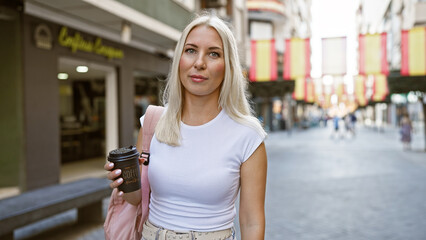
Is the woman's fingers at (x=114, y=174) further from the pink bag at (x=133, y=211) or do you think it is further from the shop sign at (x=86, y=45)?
the shop sign at (x=86, y=45)

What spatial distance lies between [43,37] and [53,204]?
4.88m

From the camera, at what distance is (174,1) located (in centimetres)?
1287

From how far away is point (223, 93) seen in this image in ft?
6.40

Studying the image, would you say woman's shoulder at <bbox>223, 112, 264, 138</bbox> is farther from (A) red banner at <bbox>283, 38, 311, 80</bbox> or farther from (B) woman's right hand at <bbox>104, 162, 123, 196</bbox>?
(A) red banner at <bbox>283, 38, 311, 80</bbox>

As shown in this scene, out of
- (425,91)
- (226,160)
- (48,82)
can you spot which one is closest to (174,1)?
(48,82)

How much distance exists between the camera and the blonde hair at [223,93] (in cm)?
192

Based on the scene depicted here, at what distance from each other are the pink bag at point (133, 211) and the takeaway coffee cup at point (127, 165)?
0.15 meters

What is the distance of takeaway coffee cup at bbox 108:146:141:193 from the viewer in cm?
190

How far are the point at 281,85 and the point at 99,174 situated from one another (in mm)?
10256

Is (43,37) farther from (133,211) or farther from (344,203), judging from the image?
(133,211)

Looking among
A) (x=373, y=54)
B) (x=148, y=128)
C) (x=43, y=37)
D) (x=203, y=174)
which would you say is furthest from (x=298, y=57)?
(x=203, y=174)

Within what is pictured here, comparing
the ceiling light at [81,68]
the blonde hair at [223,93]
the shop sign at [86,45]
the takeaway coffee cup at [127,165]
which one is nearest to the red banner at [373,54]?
the shop sign at [86,45]

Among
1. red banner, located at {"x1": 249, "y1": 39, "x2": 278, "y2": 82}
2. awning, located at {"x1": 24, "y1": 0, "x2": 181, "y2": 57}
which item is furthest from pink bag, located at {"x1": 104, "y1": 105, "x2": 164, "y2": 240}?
red banner, located at {"x1": 249, "y1": 39, "x2": 278, "y2": 82}

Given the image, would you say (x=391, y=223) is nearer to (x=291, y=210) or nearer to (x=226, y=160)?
(x=291, y=210)
